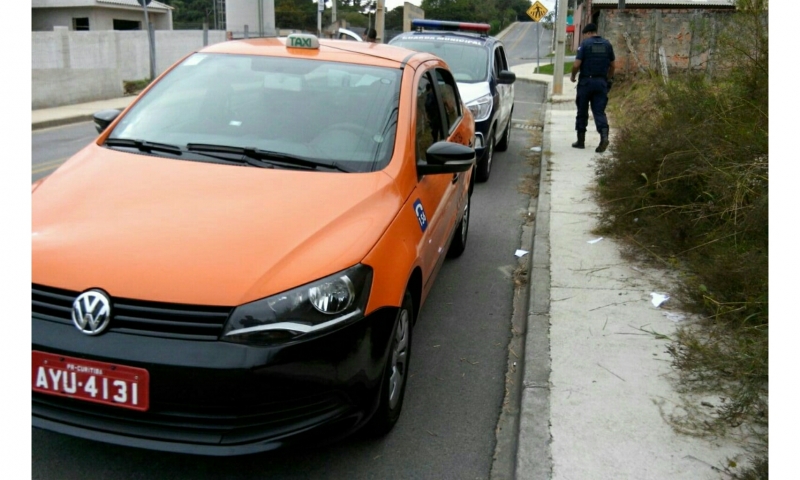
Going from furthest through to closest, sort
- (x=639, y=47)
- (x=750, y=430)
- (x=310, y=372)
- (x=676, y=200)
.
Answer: (x=639, y=47) → (x=676, y=200) → (x=750, y=430) → (x=310, y=372)

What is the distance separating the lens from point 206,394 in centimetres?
299

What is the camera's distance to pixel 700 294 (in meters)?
5.39

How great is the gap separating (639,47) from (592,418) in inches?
771

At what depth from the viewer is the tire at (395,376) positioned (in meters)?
3.65

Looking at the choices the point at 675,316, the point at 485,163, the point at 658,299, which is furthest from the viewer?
the point at 485,163

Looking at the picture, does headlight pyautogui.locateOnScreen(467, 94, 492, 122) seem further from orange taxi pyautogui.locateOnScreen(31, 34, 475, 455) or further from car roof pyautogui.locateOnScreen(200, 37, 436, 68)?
orange taxi pyautogui.locateOnScreen(31, 34, 475, 455)

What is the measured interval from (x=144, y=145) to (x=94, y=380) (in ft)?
5.89

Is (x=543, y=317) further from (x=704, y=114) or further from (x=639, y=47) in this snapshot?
(x=639, y=47)

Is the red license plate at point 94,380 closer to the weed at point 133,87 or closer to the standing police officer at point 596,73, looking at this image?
the standing police officer at point 596,73

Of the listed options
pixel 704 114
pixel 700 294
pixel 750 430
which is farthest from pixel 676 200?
pixel 750 430

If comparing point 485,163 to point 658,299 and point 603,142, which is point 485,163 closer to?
point 603,142

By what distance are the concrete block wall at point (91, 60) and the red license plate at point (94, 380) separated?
713 inches

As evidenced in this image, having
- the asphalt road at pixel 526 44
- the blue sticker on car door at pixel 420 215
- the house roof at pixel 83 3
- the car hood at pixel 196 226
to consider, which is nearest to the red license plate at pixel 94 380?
Answer: the car hood at pixel 196 226

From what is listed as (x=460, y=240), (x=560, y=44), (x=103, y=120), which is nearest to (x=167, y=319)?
(x=103, y=120)
